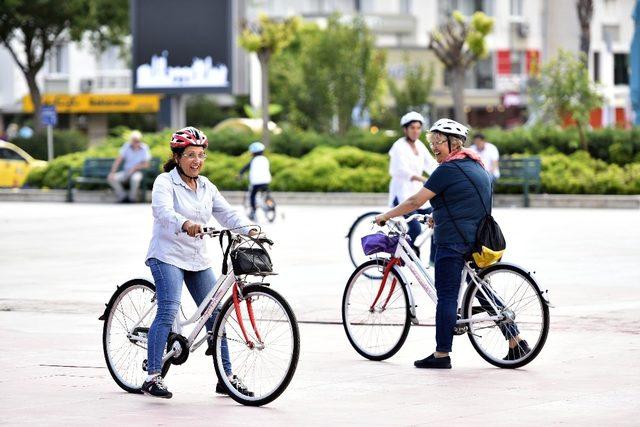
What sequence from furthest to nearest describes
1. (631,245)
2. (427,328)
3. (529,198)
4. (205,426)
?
(529,198), (631,245), (427,328), (205,426)

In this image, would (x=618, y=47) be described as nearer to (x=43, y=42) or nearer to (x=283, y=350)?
(x=43, y=42)

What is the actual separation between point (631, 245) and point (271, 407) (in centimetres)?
1274

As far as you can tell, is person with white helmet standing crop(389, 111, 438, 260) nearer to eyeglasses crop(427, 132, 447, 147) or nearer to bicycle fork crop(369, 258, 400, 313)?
bicycle fork crop(369, 258, 400, 313)

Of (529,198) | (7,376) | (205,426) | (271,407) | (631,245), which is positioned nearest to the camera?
(205,426)

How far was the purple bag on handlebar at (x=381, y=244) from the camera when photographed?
1095 centimetres

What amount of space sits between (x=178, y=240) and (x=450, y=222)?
6.88 ft

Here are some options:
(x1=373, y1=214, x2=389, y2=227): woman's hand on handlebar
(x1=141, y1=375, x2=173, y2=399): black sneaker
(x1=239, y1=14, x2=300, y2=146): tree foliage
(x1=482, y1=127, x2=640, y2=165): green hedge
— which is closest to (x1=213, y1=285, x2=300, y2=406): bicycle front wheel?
(x1=141, y1=375, x2=173, y2=399): black sneaker

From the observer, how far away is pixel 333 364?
412 inches

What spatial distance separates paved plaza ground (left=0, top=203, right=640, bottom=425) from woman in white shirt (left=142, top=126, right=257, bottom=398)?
11.4 inches

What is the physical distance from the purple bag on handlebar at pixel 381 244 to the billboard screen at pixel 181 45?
101 feet

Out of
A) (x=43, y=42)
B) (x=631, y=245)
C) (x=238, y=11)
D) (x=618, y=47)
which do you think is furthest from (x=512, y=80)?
(x=631, y=245)

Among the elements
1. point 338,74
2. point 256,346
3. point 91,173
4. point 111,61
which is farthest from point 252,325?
point 111,61

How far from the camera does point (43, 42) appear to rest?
191 ft

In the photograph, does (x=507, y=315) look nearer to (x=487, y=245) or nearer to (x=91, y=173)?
(x=487, y=245)
